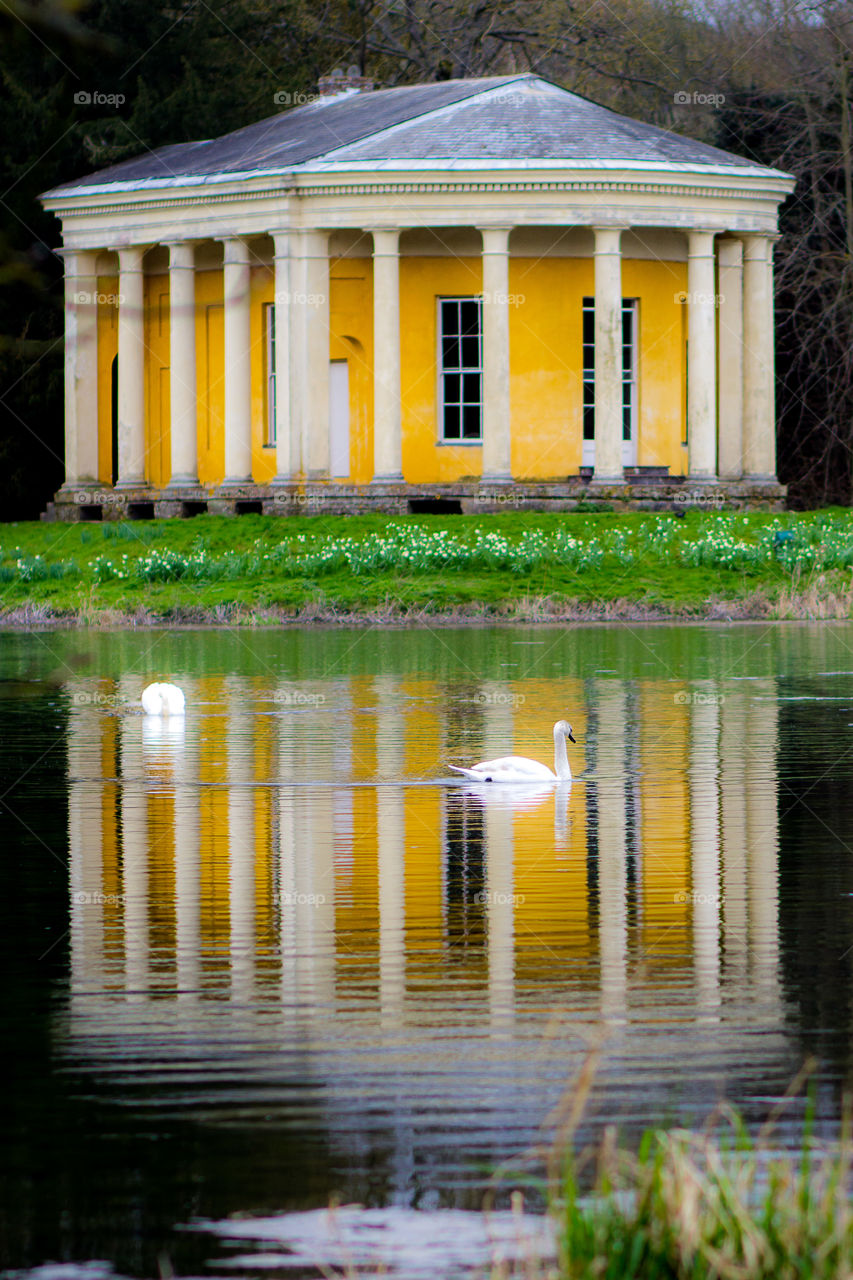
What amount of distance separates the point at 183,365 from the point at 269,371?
1.81 m

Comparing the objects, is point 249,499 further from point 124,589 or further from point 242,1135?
point 242,1135

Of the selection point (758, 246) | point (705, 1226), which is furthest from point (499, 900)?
point (758, 246)

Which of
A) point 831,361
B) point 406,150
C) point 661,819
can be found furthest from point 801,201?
point 661,819

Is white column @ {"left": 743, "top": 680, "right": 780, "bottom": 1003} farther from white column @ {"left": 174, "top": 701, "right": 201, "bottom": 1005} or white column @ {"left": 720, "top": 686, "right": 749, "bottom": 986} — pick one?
white column @ {"left": 174, "top": 701, "right": 201, "bottom": 1005}

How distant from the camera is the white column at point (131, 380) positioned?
49.7m

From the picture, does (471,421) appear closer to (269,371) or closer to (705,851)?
(269,371)

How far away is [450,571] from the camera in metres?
39.6

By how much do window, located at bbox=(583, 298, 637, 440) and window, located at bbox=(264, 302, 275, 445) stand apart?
660cm

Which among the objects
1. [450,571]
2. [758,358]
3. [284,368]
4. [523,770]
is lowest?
[523,770]

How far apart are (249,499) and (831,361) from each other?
56.3 feet

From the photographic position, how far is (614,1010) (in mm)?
9273

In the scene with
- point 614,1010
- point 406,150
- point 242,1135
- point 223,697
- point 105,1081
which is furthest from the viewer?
point 406,150

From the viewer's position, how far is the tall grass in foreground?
551 cm

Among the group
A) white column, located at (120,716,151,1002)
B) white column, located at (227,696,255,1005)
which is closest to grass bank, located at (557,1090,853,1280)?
white column, located at (227,696,255,1005)
